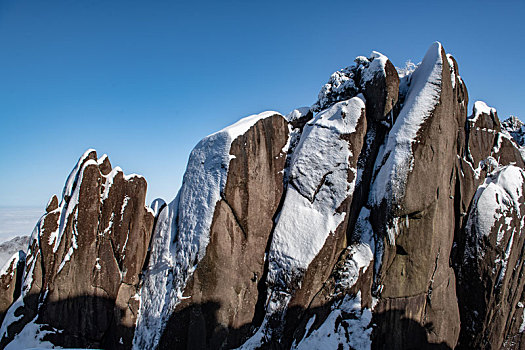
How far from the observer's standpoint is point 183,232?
11516 millimetres

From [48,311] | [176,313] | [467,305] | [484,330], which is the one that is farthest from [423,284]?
[48,311]

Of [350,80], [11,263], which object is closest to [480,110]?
[350,80]

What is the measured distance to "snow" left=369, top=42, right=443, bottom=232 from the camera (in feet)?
36.1

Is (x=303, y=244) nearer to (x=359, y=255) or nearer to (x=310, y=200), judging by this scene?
(x=310, y=200)

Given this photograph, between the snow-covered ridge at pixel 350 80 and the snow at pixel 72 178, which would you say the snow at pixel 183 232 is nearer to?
the snow-covered ridge at pixel 350 80

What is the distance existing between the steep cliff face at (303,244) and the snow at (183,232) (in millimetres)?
57

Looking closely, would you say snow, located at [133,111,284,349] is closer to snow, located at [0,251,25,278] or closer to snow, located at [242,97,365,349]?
snow, located at [242,97,365,349]

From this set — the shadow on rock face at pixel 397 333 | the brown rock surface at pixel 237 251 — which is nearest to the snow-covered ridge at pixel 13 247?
the brown rock surface at pixel 237 251

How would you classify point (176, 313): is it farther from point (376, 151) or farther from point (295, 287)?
point (376, 151)

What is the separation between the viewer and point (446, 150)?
11.7 metres

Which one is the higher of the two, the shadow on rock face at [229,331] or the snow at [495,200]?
the snow at [495,200]

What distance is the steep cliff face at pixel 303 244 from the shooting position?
34.8 feet

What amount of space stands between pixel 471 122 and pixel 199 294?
14227 mm

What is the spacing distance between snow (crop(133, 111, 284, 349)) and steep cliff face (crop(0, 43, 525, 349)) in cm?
6
